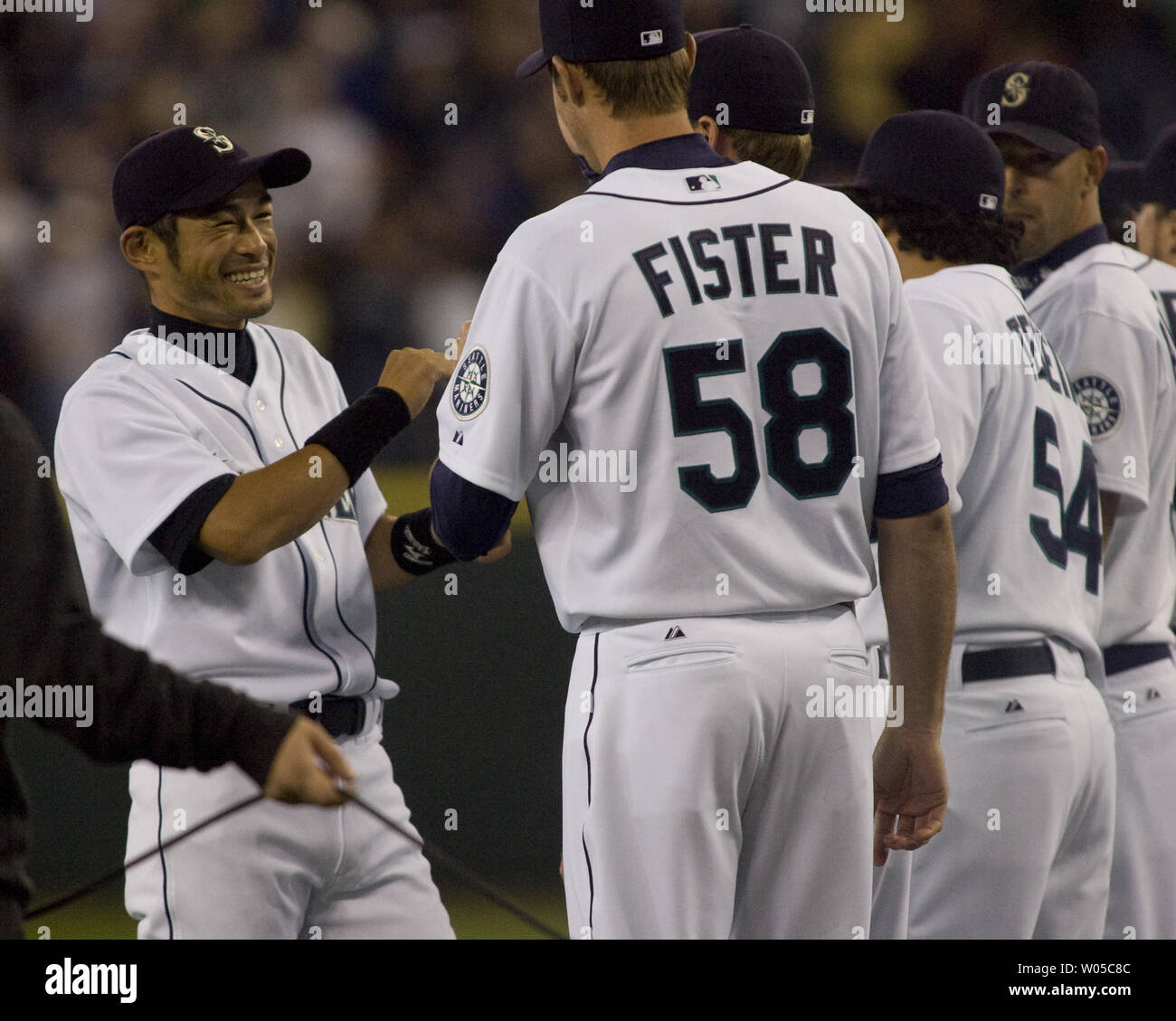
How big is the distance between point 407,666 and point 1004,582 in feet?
7.63

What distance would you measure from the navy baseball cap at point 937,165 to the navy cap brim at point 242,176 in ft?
3.38

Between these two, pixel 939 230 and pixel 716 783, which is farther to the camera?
pixel 939 230

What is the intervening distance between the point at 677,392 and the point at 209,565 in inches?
34.6

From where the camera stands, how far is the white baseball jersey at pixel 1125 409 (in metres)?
2.99

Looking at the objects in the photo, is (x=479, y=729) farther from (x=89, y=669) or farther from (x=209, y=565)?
(x=89, y=669)

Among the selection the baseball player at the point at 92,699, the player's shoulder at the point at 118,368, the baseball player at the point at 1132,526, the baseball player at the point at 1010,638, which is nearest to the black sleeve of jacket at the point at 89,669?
the baseball player at the point at 92,699

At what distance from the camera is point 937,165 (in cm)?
274

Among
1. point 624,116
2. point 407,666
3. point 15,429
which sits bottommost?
point 407,666

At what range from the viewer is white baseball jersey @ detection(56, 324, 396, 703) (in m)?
2.37

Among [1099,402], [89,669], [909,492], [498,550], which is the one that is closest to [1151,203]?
[1099,402]

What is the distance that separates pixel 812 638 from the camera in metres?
2.06

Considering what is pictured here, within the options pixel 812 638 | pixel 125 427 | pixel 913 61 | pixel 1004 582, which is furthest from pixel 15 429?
pixel 913 61

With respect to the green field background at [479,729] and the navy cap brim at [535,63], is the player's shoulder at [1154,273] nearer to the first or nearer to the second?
the navy cap brim at [535,63]
